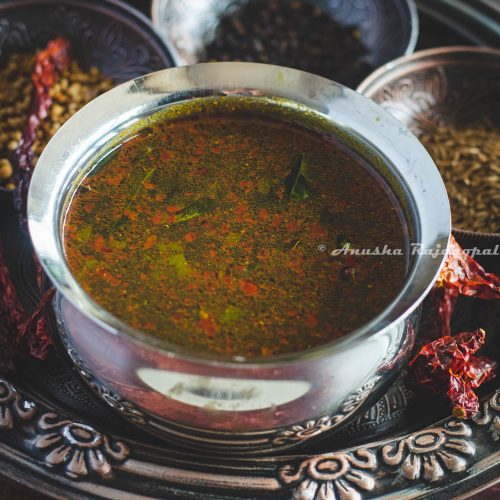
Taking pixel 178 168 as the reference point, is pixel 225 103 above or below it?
above

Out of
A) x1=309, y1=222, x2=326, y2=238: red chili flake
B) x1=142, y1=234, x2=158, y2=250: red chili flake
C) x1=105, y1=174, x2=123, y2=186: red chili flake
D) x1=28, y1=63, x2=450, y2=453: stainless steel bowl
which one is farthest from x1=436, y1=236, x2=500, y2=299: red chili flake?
x1=105, y1=174, x2=123, y2=186: red chili flake

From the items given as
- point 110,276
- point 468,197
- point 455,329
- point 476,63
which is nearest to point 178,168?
point 110,276

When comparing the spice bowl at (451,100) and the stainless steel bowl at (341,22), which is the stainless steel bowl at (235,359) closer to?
the spice bowl at (451,100)

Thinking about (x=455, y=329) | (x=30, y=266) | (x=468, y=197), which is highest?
(x=468, y=197)

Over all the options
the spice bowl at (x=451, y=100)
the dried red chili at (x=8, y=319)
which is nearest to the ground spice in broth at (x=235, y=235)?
the dried red chili at (x=8, y=319)

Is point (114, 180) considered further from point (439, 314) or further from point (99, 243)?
point (439, 314)

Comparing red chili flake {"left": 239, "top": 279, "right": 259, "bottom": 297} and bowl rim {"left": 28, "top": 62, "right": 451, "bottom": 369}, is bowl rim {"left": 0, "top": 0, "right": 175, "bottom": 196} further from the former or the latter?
red chili flake {"left": 239, "top": 279, "right": 259, "bottom": 297}

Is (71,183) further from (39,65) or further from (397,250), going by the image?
(39,65)
